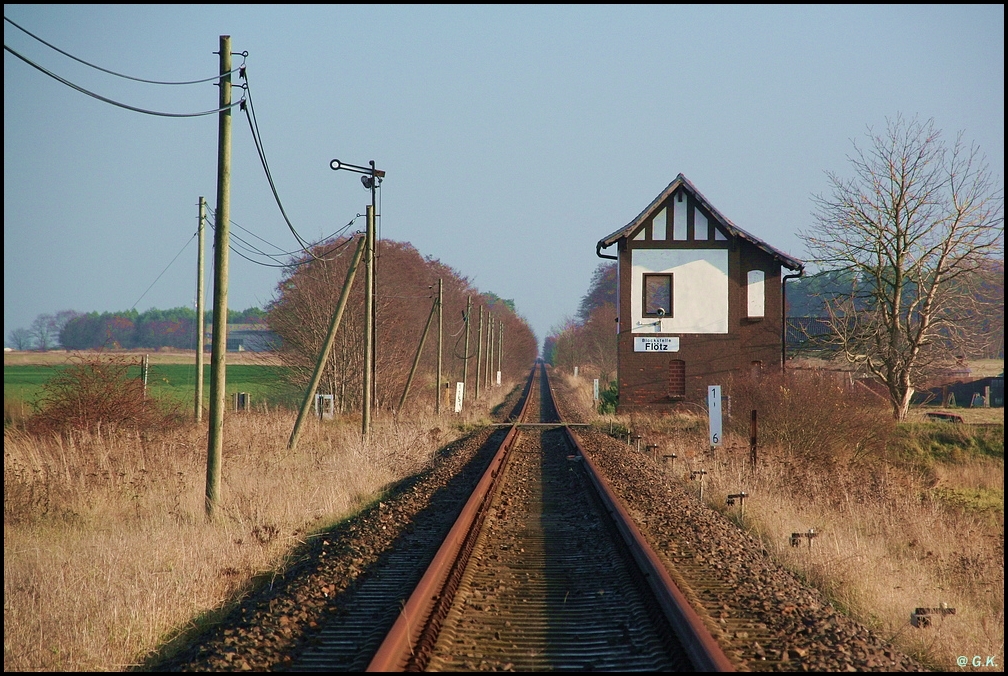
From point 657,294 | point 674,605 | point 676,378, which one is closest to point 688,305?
point 657,294

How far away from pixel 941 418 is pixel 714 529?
21.3 metres

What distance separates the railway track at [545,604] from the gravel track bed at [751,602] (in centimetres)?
34

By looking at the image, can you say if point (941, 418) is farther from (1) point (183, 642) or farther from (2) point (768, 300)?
(1) point (183, 642)

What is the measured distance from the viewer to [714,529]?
9.38 metres

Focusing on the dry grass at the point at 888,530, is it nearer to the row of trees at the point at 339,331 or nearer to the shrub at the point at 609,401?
the shrub at the point at 609,401

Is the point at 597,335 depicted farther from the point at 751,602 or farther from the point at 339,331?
the point at 751,602

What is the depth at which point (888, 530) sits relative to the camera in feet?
39.0

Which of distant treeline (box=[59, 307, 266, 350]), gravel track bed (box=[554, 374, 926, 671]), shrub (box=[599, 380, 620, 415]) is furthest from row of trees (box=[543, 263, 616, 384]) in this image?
gravel track bed (box=[554, 374, 926, 671])

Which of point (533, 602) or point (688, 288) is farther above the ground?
point (688, 288)

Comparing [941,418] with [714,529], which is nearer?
[714,529]

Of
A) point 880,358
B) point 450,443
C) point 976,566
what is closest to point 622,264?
point 880,358

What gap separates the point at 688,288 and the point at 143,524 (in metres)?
24.8

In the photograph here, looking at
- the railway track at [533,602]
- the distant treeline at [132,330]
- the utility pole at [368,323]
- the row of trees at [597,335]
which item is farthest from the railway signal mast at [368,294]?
the distant treeline at [132,330]

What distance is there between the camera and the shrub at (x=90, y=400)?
14.4m
